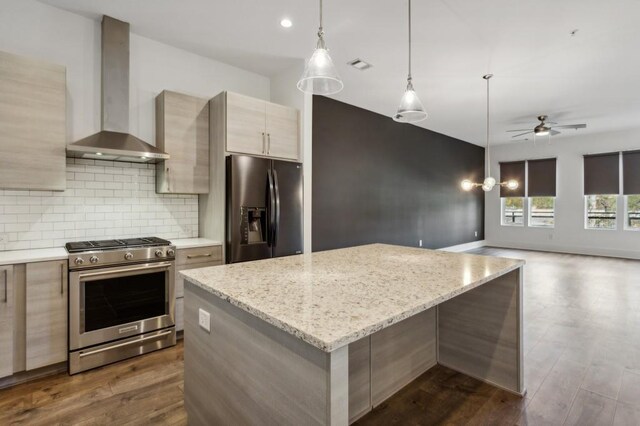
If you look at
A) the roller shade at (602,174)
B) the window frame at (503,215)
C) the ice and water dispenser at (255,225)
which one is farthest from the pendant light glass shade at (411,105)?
the window frame at (503,215)

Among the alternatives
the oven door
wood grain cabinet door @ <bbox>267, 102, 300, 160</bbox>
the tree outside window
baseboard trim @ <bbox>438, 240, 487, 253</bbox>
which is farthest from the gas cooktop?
the tree outside window

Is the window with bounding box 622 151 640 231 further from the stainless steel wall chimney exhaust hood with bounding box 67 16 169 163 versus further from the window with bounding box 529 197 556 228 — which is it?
the stainless steel wall chimney exhaust hood with bounding box 67 16 169 163

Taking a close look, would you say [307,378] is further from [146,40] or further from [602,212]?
[602,212]

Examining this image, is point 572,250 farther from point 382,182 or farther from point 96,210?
point 96,210

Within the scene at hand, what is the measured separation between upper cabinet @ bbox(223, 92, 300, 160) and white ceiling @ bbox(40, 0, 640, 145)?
630 millimetres

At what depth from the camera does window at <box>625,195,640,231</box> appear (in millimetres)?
7309

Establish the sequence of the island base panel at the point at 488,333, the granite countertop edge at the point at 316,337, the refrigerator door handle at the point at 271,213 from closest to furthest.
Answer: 1. the granite countertop edge at the point at 316,337
2. the island base panel at the point at 488,333
3. the refrigerator door handle at the point at 271,213

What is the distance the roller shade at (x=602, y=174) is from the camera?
745 centimetres

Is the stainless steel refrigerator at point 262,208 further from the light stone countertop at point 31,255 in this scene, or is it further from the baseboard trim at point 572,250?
the baseboard trim at point 572,250

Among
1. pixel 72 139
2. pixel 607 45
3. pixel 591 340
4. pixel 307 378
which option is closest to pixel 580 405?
pixel 591 340

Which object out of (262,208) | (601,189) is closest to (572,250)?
(601,189)

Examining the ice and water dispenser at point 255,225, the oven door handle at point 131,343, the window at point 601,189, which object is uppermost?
the window at point 601,189

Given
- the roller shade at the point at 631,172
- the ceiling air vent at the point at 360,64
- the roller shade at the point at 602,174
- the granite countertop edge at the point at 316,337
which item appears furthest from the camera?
the roller shade at the point at 602,174

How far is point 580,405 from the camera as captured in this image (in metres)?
2.07
